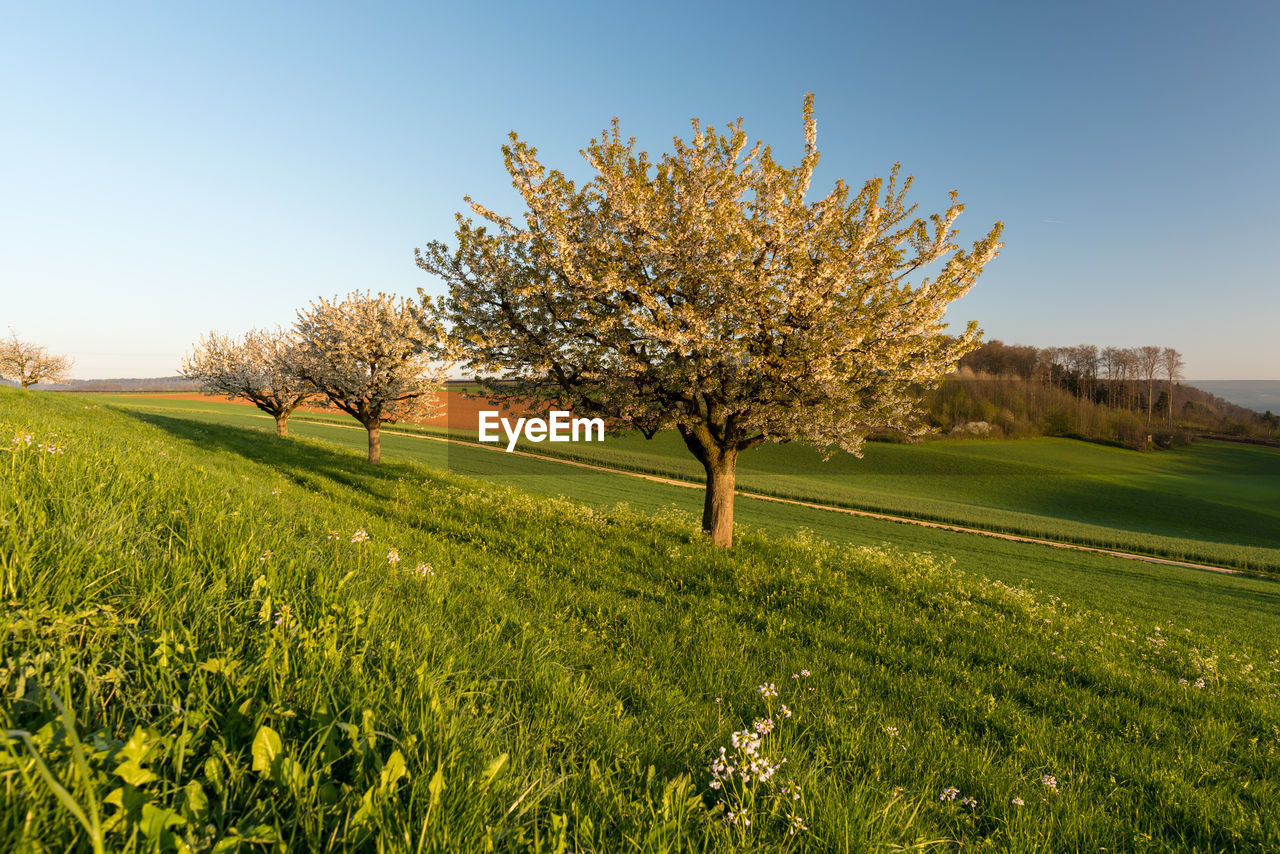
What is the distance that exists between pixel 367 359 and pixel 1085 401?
11823cm

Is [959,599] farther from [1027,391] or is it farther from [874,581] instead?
[1027,391]

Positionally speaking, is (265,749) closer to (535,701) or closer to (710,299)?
(535,701)

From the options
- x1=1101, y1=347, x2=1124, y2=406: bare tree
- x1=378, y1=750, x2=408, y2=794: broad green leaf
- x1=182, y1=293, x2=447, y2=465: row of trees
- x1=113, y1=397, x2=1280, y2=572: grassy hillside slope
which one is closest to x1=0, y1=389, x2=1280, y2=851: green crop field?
x1=378, y1=750, x2=408, y2=794: broad green leaf

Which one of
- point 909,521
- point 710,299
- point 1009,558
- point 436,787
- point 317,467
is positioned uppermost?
point 710,299

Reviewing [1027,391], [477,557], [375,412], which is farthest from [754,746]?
[1027,391]

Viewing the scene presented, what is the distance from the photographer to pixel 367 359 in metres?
27.2

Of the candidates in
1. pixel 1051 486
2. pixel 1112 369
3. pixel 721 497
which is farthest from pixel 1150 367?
pixel 721 497

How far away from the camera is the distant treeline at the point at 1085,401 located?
287ft

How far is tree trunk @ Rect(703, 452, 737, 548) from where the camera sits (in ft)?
42.4

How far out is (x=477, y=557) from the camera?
8.95 meters

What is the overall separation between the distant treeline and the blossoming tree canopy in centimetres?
8362

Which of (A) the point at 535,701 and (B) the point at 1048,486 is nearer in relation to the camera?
(A) the point at 535,701

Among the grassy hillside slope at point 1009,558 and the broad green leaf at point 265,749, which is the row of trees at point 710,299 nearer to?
the grassy hillside slope at point 1009,558

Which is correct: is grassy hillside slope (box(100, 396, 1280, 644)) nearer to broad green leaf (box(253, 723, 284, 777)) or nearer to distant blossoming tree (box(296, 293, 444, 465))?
distant blossoming tree (box(296, 293, 444, 465))
